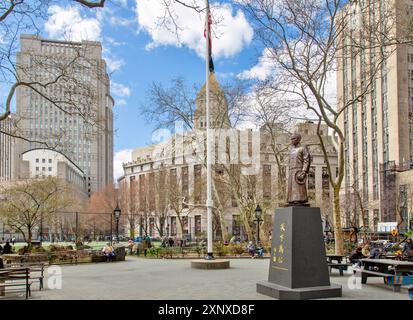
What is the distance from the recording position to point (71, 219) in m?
88.1

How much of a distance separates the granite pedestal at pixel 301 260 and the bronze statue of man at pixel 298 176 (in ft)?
1.19

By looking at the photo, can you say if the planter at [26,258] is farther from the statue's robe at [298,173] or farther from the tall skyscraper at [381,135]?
the tall skyscraper at [381,135]

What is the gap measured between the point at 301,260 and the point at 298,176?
2.29m

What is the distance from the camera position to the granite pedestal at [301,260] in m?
11.9

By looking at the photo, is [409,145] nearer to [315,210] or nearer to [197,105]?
[197,105]

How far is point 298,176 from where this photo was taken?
12797mm

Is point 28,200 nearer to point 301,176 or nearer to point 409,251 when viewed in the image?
point 409,251

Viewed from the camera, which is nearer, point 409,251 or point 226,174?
point 409,251

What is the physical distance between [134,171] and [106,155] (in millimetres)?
59391

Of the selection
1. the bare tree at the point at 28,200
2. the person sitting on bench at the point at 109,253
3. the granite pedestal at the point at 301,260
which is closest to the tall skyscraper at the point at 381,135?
the bare tree at the point at 28,200

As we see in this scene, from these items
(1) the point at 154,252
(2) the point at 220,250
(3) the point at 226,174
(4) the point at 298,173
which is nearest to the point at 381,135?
(3) the point at 226,174

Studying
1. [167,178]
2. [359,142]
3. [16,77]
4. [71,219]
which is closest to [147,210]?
[167,178]

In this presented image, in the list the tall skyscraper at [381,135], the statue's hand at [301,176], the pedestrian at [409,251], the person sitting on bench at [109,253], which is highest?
the tall skyscraper at [381,135]

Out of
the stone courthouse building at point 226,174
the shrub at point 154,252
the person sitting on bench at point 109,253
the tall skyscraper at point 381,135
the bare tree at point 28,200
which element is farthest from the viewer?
the tall skyscraper at point 381,135
